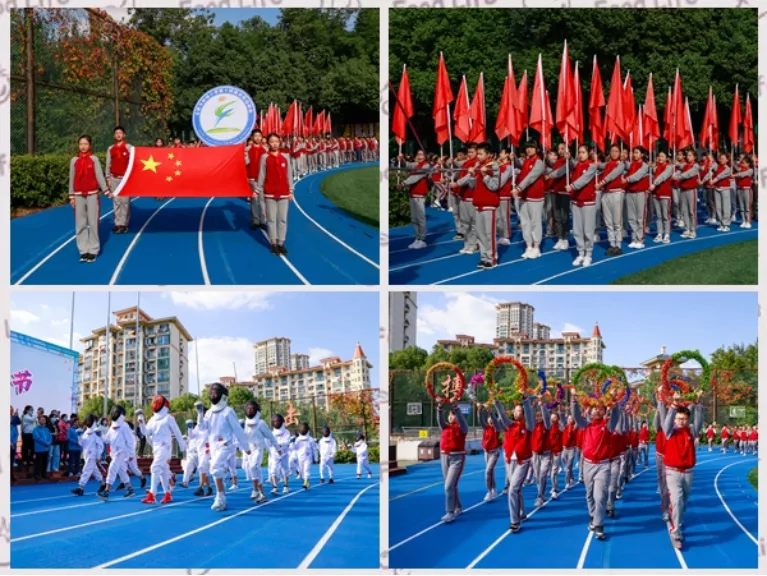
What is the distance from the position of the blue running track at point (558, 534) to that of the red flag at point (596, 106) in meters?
4.46

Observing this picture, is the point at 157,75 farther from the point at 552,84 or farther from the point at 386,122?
the point at 552,84

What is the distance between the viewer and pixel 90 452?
42.8 feet

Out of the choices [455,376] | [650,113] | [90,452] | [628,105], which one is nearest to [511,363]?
[455,376]

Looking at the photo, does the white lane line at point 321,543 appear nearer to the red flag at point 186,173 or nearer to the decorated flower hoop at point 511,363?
the decorated flower hoop at point 511,363

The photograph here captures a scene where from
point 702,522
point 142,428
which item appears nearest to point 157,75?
point 142,428

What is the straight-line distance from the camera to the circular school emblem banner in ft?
38.5

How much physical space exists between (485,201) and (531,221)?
2.12ft

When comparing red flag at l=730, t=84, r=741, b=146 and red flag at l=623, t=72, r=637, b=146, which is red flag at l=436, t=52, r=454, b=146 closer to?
red flag at l=623, t=72, r=637, b=146

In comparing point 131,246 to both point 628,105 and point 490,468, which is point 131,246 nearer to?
point 490,468

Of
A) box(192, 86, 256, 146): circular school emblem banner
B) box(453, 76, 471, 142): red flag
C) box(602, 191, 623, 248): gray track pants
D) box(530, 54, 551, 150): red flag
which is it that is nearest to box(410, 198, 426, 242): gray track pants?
box(453, 76, 471, 142): red flag

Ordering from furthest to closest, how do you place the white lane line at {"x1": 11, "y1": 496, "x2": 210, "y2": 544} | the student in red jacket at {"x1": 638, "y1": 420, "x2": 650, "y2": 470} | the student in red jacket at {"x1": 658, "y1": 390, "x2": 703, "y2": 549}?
the student in red jacket at {"x1": 638, "y1": 420, "x2": 650, "y2": 470}
the white lane line at {"x1": 11, "y1": 496, "x2": 210, "y2": 544}
the student in red jacket at {"x1": 658, "y1": 390, "x2": 703, "y2": 549}

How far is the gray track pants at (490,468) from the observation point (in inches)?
480

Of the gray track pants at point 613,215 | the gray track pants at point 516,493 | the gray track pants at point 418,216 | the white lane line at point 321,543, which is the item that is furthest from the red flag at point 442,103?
the white lane line at point 321,543

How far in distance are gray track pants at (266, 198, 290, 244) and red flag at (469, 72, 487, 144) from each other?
8.70 ft
